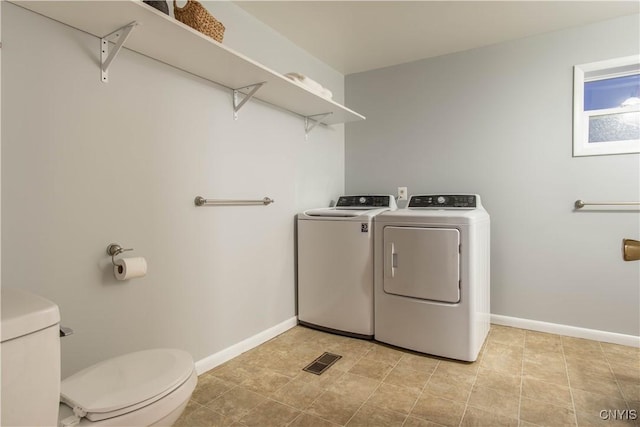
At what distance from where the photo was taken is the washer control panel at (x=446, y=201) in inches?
102

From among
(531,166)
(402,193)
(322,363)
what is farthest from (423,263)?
(531,166)

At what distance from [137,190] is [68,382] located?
848mm

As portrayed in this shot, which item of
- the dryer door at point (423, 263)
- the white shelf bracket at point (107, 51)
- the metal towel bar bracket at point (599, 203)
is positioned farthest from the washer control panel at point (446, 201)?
the white shelf bracket at point (107, 51)

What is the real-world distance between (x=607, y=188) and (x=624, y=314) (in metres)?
0.87

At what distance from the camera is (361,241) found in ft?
8.00

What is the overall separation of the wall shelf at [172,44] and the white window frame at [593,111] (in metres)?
1.82

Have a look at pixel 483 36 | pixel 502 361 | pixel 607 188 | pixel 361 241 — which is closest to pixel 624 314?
pixel 607 188

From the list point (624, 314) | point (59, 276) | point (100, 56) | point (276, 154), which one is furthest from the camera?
point (276, 154)

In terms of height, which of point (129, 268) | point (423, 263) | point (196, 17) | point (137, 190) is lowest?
point (423, 263)

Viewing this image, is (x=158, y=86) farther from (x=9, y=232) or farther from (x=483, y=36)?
(x=483, y=36)

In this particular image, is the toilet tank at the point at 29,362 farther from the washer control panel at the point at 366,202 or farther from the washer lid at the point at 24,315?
the washer control panel at the point at 366,202

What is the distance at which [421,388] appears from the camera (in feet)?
5.96

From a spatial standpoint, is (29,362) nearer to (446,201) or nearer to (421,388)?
(421,388)

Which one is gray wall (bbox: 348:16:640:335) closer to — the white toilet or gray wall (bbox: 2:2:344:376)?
gray wall (bbox: 2:2:344:376)
